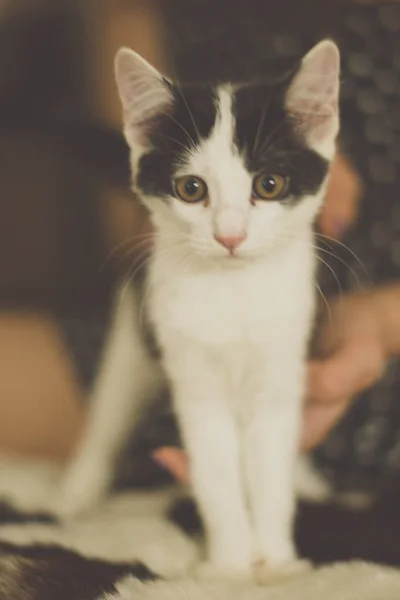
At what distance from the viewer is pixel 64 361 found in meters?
1.29

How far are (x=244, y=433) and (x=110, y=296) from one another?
1.74ft

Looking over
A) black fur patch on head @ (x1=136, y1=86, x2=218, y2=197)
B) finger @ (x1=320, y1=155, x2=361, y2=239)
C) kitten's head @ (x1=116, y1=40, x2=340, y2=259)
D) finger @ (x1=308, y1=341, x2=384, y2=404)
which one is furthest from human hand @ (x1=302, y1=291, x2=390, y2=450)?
black fur patch on head @ (x1=136, y1=86, x2=218, y2=197)

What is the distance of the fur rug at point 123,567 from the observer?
0.69 metres

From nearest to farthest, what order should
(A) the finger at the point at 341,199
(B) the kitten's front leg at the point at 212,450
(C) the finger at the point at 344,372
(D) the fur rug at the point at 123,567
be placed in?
(D) the fur rug at the point at 123,567 → (B) the kitten's front leg at the point at 212,450 → (C) the finger at the point at 344,372 → (A) the finger at the point at 341,199

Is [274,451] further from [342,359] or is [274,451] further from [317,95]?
[317,95]

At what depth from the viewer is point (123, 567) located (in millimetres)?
753

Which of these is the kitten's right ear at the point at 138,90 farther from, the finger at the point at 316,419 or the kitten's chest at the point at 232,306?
the finger at the point at 316,419

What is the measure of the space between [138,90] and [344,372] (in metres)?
0.45

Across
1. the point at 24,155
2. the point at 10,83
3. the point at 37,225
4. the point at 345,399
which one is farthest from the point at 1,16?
the point at 345,399

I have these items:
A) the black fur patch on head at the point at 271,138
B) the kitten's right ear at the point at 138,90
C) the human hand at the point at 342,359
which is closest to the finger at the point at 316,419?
the human hand at the point at 342,359

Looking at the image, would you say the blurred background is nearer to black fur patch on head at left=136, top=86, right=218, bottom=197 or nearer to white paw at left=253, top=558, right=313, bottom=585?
black fur patch on head at left=136, top=86, right=218, bottom=197

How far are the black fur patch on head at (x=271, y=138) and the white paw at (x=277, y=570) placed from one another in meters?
0.41

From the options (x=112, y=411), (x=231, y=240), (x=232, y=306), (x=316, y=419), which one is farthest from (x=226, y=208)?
(x=112, y=411)

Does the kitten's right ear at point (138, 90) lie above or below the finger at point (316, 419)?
above
